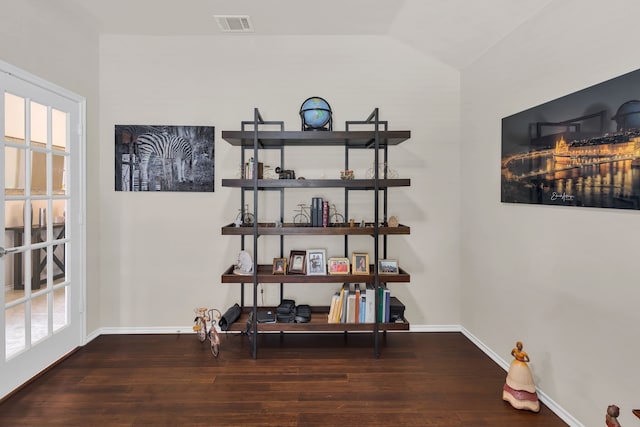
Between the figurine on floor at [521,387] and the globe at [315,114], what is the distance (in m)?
2.19

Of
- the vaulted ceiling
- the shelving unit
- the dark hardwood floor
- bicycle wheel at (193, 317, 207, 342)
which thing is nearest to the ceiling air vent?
the vaulted ceiling

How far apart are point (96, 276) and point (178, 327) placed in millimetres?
915

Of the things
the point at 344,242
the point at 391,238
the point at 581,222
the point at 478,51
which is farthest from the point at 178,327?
the point at 478,51

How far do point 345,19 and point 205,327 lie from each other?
9.96 ft

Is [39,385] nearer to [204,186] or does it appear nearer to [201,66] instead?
[204,186]

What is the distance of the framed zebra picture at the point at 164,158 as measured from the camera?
319cm

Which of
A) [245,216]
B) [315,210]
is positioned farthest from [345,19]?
[245,216]

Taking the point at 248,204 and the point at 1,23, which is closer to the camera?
the point at 1,23

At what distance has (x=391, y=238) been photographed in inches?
130

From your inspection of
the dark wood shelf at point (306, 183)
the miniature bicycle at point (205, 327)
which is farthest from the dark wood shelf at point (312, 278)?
the dark wood shelf at point (306, 183)

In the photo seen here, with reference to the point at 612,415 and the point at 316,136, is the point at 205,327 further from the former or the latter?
the point at 612,415

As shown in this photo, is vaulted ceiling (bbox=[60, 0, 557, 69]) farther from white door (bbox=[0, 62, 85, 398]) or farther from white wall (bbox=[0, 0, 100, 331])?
white door (bbox=[0, 62, 85, 398])

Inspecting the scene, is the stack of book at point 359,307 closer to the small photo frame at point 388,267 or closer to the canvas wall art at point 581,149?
the small photo frame at point 388,267

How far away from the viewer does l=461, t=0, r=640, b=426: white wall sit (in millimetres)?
1695
